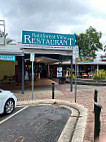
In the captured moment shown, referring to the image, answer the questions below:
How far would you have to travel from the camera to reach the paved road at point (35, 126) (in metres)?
3.45

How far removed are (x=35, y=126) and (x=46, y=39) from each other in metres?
6.58

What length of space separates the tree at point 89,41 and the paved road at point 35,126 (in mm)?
33648

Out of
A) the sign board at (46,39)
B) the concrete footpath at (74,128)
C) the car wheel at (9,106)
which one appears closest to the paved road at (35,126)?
the concrete footpath at (74,128)

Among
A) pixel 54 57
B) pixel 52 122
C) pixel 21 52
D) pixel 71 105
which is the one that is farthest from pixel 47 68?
pixel 52 122

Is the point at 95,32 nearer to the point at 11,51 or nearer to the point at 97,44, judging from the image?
the point at 97,44

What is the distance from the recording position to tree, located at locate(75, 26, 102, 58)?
36.0m

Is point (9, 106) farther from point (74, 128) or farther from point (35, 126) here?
point (74, 128)

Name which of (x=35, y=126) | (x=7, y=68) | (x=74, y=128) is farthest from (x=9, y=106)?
(x=7, y=68)

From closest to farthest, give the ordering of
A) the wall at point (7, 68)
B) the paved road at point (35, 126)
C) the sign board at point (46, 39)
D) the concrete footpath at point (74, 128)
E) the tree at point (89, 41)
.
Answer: the concrete footpath at point (74, 128), the paved road at point (35, 126), the sign board at point (46, 39), the wall at point (7, 68), the tree at point (89, 41)

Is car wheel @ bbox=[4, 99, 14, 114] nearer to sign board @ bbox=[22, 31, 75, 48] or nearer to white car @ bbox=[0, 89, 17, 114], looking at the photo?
white car @ bbox=[0, 89, 17, 114]

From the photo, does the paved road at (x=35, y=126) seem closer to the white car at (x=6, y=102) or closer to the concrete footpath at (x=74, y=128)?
the concrete footpath at (x=74, y=128)

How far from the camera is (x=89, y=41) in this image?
3578cm

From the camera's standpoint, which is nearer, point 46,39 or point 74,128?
point 74,128

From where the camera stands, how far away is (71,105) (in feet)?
20.8
